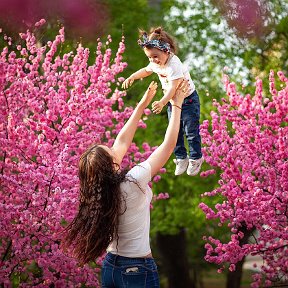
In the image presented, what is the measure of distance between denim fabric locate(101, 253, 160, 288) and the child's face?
5.57 feet

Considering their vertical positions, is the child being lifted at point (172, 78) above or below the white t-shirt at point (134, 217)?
above

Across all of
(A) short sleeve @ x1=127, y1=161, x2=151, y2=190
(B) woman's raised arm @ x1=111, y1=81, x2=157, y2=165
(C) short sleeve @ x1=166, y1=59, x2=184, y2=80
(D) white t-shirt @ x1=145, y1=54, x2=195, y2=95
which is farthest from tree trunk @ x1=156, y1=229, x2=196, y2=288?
(A) short sleeve @ x1=127, y1=161, x2=151, y2=190

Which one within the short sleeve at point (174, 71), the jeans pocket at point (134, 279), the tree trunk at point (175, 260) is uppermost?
A: the short sleeve at point (174, 71)

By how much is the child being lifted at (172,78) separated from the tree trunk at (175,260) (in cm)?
1081

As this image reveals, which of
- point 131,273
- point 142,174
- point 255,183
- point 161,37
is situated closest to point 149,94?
point 161,37

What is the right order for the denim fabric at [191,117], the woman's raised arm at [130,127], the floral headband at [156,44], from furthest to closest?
the denim fabric at [191,117] < the floral headband at [156,44] < the woman's raised arm at [130,127]

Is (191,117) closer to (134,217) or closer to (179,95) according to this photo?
(179,95)

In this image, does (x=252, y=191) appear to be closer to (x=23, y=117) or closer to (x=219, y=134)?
(x=219, y=134)

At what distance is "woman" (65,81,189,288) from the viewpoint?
4023mm

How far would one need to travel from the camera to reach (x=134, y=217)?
13.4 ft

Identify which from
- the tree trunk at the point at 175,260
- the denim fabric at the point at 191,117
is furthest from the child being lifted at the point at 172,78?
the tree trunk at the point at 175,260

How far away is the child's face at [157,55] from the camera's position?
5141mm

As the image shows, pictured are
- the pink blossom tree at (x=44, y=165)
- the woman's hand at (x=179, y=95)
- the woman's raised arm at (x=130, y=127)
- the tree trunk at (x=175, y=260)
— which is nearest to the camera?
the woman's hand at (x=179, y=95)

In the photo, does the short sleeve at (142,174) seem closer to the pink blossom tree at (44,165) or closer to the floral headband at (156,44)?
the floral headband at (156,44)
